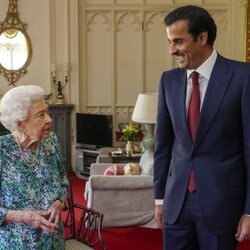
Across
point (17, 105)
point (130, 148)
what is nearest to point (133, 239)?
point (130, 148)

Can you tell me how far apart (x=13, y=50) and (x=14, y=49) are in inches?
1.0

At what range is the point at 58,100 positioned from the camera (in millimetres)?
6859

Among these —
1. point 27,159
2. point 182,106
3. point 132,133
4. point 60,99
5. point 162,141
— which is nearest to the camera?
point 182,106

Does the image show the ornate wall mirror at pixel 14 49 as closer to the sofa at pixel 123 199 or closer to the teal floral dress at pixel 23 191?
the sofa at pixel 123 199

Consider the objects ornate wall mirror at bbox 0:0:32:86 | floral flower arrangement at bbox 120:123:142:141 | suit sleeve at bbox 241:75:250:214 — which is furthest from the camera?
ornate wall mirror at bbox 0:0:32:86

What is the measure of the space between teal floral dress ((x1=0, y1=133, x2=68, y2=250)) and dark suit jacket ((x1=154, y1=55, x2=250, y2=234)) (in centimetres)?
58

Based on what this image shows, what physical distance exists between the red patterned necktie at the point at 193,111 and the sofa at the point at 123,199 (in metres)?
2.22

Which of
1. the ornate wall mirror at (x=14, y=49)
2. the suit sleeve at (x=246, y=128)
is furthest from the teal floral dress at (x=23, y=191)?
the ornate wall mirror at (x=14, y=49)

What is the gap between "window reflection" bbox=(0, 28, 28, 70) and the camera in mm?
6898

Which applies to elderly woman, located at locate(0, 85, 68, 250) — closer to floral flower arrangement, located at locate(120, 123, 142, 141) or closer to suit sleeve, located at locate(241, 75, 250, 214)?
suit sleeve, located at locate(241, 75, 250, 214)

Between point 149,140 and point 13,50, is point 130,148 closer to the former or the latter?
point 149,140

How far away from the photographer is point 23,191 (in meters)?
2.01

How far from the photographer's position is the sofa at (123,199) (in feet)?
13.1

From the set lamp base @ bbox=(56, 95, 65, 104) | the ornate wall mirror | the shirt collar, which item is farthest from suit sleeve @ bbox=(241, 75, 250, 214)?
the ornate wall mirror
